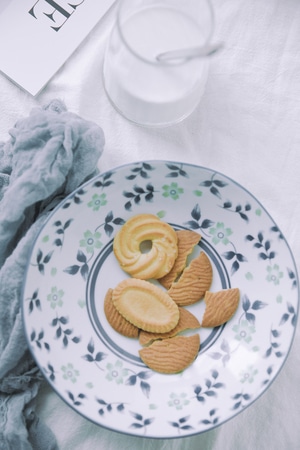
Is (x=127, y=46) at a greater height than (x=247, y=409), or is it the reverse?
(x=127, y=46)

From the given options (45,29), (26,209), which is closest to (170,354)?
(26,209)

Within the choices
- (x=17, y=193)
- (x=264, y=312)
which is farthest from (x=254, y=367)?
(x=17, y=193)

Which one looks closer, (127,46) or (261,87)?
(127,46)

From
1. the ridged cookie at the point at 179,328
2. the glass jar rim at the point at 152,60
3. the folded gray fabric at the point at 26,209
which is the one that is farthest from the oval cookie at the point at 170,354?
the glass jar rim at the point at 152,60

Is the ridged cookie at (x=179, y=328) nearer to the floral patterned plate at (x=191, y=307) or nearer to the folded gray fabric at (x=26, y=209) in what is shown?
the floral patterned plate at (x=191, y=307)

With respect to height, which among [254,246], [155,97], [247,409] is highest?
[155,97]

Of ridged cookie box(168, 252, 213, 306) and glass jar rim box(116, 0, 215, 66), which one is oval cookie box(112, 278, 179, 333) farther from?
glass jar rim box(116, 0, 215, 66)

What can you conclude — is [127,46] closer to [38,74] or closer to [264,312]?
[38,74]
